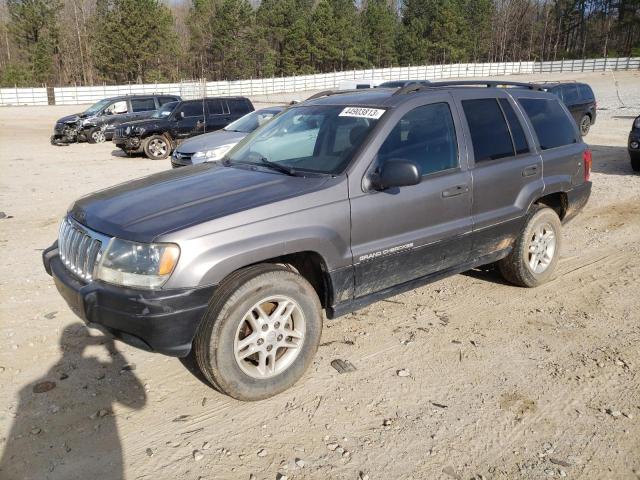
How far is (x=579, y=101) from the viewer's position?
1650cm

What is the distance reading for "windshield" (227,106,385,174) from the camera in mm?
3783

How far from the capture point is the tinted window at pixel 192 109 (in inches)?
601

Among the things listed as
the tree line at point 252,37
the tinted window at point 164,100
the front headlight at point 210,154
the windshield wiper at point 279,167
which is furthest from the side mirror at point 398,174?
the tree line at point 252,37

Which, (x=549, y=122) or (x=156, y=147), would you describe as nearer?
(x=549, y=122)

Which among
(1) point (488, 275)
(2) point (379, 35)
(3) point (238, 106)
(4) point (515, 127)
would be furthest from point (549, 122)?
(2) point (379, 35)

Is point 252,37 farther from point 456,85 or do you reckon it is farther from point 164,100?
point 456,85

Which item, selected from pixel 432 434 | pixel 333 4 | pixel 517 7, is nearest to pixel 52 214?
pixel 432 434

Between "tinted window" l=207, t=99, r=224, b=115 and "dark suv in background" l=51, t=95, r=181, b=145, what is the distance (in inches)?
148

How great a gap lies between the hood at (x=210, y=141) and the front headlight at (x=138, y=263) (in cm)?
747

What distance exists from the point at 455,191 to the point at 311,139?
117cm

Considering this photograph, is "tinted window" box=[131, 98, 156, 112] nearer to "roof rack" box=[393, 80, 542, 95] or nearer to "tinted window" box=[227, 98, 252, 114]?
"tinted window" box=[227, 98, 252, 114]

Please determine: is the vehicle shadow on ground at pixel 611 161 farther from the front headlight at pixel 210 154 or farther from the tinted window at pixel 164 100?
the tinted window at pixel 164 100

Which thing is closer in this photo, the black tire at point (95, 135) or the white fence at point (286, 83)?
the black tire at point (95, 135)

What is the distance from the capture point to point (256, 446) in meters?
2.98
